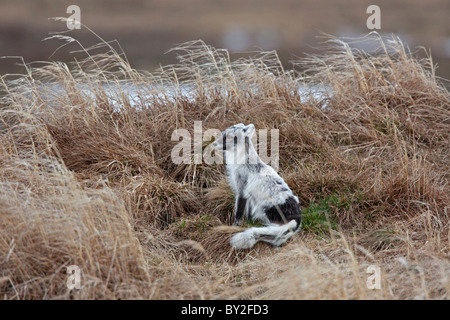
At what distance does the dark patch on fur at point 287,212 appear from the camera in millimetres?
5051

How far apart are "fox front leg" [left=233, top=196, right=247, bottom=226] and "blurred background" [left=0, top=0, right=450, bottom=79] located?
9741 mm

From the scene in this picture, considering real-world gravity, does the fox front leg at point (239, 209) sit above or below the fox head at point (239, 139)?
below

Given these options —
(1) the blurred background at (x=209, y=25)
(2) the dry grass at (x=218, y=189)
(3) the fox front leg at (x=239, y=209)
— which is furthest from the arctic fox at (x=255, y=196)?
(1) the blurred background at (x=209, y=25)

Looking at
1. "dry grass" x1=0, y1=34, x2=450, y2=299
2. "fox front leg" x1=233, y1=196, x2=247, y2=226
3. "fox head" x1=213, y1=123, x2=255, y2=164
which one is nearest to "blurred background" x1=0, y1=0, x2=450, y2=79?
"dry grass" x1=0, y1=34, x2=450, y2=299

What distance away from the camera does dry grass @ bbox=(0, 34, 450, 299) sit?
384 cm

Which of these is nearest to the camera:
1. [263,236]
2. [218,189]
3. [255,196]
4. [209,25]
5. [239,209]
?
[263,236]

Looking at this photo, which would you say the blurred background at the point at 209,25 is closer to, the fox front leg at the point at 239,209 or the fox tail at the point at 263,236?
the fox front leg at the point at 239,209

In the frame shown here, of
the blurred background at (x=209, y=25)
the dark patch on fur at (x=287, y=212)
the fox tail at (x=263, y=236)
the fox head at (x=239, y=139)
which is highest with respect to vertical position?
the blurred background at (x=209, y=25)

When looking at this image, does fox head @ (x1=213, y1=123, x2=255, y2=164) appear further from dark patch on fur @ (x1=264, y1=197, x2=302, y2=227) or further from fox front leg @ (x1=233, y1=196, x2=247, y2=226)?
dark patch on fur @ (x1=264, y1=197, x2=302, y2=227)

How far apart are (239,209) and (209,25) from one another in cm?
1204

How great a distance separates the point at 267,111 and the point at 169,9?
11.4m

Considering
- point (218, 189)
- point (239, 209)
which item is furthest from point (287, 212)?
point (218, 189)

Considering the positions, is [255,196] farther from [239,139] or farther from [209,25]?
[209,25]

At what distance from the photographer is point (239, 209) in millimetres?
5277
